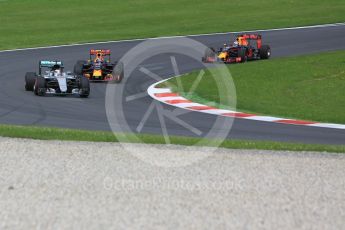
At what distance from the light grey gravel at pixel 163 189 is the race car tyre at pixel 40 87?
8509 mm

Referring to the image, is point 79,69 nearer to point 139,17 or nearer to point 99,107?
point 99,107

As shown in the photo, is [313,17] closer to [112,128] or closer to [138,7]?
[138,7]

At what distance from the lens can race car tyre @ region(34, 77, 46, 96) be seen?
75.9ft

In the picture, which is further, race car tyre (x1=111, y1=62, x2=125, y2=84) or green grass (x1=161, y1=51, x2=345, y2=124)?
race car tyre (x1=111, y1=62, x2=125, y2=84)

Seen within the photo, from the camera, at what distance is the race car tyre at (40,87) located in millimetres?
23125

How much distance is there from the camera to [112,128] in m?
18.2

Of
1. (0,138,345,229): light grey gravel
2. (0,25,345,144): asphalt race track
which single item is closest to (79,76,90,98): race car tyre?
(0,25,345,144): asphalt race track

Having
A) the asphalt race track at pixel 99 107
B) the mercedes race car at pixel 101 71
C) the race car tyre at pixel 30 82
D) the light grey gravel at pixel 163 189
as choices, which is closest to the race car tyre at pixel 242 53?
the asphalt race track at pixel 99 107

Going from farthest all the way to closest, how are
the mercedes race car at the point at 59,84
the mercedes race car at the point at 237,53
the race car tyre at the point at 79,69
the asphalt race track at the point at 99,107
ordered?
the mercedes race car at the point at 237,53, the race car tyre at the point at 79,69, the mercedes race car at the point at 59,84, the asphalt race track at the point at 99,107

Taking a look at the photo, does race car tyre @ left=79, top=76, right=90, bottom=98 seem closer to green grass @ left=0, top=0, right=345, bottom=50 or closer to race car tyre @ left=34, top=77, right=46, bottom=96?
race car tyre @ left=34, top=77, right=46, bottom=96

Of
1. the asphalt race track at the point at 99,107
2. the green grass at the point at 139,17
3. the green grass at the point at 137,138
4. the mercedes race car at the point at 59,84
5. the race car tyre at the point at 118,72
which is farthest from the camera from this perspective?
the green grass at the point at 139,17

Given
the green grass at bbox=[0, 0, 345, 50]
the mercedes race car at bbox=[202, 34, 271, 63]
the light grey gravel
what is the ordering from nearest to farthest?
the light grey gravel → the mercedes race car at bbox=[202, 34, 271, 63] → the green grass at bbox=[0, 0, 345, 50]

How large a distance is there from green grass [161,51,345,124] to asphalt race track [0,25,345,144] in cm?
139

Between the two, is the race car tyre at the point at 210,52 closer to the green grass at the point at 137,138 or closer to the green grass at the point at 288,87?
the green grass at the point at 288,87
